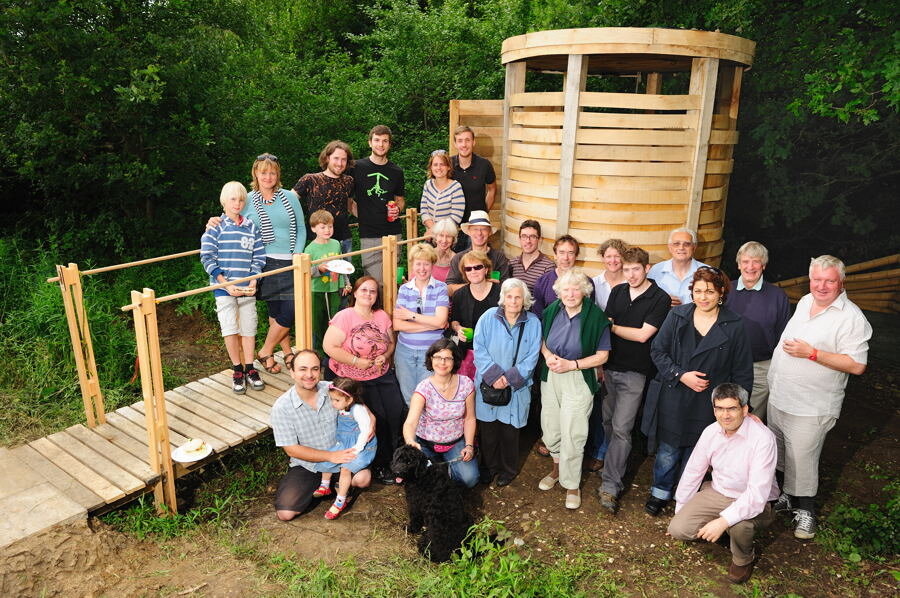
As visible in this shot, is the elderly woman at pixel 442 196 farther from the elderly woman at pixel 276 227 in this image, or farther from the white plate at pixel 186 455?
the white plate at pixel 186 455

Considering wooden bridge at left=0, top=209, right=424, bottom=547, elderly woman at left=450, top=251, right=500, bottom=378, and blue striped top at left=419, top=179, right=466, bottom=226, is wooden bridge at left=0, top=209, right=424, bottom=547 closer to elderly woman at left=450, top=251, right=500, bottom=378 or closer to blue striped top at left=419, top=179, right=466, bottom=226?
blue striped top at left=419, top=179, right=466, bottom=226

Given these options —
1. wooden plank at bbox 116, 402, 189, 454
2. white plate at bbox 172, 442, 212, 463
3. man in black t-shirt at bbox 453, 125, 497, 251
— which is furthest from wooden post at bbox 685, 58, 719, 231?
wooden plank at bbox 116, 402, 189, 454

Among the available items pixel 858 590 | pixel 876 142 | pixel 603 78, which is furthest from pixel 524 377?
pixel 876 142

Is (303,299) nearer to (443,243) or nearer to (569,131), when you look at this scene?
(443,243)

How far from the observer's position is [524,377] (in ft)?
17.1

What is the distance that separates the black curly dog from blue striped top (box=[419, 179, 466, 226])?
286cm

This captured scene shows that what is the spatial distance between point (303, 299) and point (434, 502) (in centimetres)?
203

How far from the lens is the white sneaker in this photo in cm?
503

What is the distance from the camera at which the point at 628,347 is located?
5.22m

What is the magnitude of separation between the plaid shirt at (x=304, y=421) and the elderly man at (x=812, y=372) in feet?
11.2

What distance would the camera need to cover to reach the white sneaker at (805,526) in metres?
5.03

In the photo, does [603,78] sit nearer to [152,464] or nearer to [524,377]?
[524,377]

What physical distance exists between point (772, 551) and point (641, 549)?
96cm

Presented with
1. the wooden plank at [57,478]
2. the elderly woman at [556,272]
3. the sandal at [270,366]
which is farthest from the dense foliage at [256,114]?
the elderly woman at [556,272]
